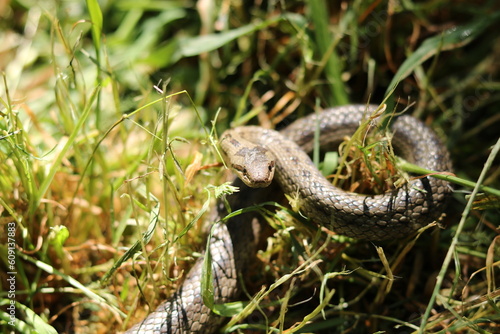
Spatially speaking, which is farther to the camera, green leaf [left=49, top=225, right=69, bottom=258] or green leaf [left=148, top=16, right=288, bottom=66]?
green leaf [left=148, top=16, right=288, bottom=66]

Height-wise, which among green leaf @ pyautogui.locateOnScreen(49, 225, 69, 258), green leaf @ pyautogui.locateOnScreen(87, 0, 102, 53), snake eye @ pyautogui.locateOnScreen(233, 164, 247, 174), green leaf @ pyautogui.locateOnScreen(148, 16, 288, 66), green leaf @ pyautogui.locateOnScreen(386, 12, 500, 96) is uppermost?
green leaf @ pyautogui.locateOnScreen(87, 0, 102, 53)

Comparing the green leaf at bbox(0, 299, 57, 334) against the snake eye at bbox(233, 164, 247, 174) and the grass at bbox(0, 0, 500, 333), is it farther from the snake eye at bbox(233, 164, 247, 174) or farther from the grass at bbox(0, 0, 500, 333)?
the snake eye at bbox(233, 164, 247, 174)

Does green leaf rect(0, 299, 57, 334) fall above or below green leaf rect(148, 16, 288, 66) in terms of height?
below

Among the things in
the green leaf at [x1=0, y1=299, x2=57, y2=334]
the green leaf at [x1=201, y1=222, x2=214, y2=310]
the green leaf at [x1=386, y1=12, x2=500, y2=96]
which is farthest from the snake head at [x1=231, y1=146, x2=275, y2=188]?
the green leaf at [x1=0, y1=299, x2=57, y2=334]

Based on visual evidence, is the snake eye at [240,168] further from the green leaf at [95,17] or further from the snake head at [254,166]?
the green leaf at [95,17]

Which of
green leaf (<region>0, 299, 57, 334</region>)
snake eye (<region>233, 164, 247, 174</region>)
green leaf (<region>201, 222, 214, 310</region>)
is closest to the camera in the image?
green leaf (<region>201, 222, 214, 310</region>)

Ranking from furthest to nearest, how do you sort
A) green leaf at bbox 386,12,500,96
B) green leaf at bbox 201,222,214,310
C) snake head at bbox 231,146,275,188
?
green leaf at bbox 386,12,500,96, snake head at bbox 231,146,275,188, green leaf at bbox 201,222,214,310

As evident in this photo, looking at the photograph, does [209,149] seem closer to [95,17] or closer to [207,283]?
[207,283]

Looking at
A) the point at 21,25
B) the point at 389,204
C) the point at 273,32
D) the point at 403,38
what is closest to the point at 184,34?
the point at 273,32
